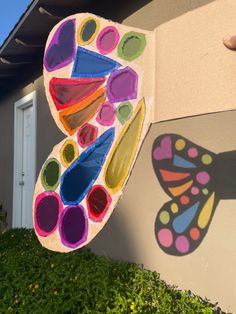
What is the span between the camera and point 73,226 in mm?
1833

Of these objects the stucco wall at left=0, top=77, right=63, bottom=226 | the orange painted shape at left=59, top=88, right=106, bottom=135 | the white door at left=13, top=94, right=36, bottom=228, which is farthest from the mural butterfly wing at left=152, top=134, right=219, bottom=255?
the white door at left=13, top=94, right=36, bottom=228

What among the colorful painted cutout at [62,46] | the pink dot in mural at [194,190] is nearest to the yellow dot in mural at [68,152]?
the colorful painted cutout at [62,46]

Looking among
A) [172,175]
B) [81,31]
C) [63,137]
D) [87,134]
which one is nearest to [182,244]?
[172,175]

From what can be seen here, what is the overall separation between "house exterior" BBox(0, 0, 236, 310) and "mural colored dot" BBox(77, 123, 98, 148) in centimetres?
73

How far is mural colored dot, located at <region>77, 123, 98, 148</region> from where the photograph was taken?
71.7 inches

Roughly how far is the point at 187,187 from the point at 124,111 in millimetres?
1644

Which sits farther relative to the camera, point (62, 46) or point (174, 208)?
point (174, 208)

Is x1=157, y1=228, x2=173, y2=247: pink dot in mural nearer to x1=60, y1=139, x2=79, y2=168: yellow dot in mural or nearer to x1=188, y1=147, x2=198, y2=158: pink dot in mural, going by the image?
x1=188, y1=147, x2=198, y2=158: pink dot in mural

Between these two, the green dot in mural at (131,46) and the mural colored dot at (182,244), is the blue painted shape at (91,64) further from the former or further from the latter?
the mural colored dot at (182,244)

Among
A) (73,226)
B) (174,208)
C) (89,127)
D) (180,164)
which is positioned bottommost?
(174,208)

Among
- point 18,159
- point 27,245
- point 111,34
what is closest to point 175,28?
point 111,34

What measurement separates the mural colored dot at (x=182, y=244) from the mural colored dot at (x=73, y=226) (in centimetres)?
158

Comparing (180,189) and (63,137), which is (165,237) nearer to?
(180,189)

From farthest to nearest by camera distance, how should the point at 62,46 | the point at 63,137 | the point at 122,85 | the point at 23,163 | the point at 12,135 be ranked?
the point at 12,135, the point at 23,163, the point at 63,137, the point at 62,46, the point at 122,85
